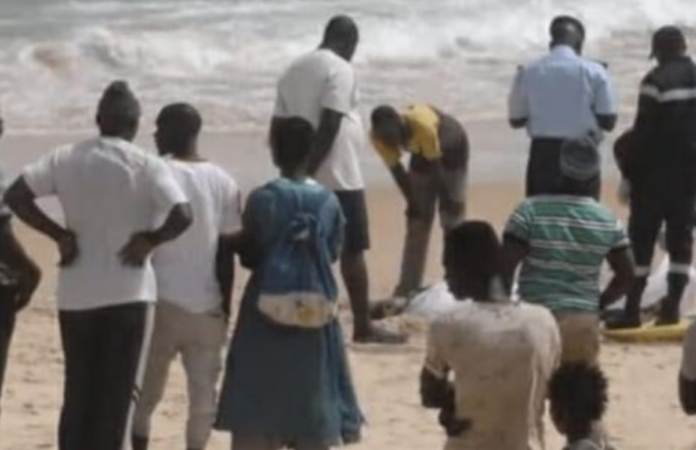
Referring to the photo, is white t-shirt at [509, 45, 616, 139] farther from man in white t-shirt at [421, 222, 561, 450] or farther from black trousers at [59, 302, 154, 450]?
man in white t-shirt at [421, 222, 561, 450]

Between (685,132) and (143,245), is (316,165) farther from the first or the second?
(143,245)

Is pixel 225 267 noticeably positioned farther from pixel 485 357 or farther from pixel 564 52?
pixel 564 52

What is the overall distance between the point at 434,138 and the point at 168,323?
4.00 m

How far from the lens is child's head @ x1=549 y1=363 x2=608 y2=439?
22.9 ft

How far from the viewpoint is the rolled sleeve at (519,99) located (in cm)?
1255

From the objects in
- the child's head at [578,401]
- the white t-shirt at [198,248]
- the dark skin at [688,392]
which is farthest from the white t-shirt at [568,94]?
the child's head at [578,401]

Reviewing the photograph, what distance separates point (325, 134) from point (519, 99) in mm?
1069

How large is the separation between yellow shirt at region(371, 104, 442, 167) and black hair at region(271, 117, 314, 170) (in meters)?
4.08

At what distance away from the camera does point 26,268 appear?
9117mm

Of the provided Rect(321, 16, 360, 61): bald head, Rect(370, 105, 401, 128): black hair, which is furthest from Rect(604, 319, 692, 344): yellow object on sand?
Rect(321, 16, 360, 61): bald head

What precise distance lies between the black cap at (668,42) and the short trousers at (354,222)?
1.54 metres

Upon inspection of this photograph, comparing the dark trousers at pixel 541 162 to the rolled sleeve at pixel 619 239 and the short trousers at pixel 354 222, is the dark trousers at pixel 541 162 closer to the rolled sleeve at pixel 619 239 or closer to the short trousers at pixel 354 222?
the short trousers at pixel 354 222

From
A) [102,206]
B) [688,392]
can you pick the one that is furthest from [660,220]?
[688,392]

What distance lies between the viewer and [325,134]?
474 inches
